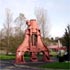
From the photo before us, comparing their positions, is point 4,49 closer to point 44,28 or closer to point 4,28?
point 4,28

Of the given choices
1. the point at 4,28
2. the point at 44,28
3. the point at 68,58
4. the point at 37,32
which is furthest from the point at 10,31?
the point at 68,58

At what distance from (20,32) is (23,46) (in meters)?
29.3

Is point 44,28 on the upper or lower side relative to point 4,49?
upper

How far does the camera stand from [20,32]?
6606 centimetres

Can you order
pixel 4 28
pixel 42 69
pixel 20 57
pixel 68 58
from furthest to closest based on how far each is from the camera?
pixel 4 28, pixel 20 57, pixel 68 58, pixel 42 69

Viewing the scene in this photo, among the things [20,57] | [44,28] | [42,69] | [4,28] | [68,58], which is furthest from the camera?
[4,28]

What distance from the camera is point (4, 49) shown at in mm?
69250

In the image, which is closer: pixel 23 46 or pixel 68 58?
pixel 68 58

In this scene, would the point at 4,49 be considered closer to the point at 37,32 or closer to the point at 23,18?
the point at 23,18

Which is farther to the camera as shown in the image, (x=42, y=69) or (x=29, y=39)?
(x=29, y=39)

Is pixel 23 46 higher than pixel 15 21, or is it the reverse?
pixel 15 21

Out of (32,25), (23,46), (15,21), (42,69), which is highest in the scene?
(15,21)

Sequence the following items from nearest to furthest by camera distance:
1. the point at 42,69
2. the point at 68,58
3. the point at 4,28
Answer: the point at 42,69 → the point at 68,58 → the point at 4,28

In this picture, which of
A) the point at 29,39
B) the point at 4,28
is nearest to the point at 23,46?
the point at 29,39
